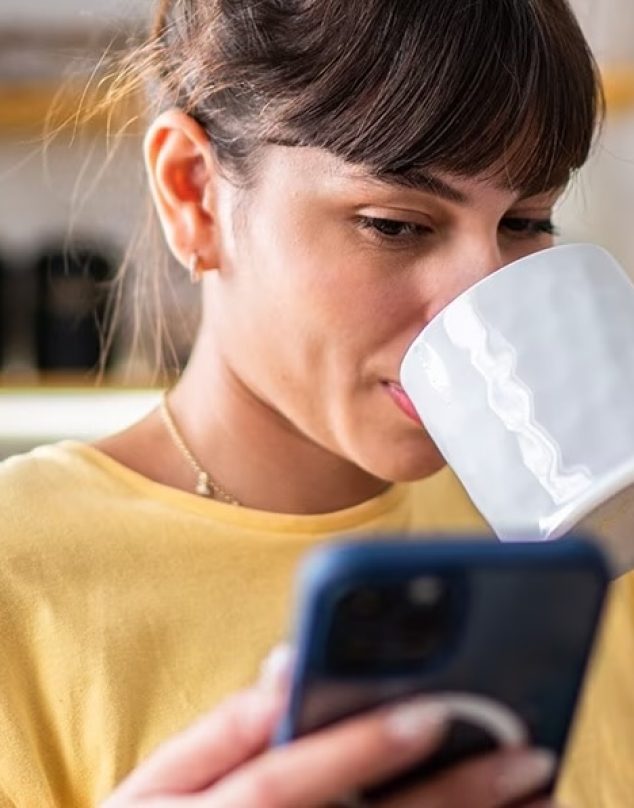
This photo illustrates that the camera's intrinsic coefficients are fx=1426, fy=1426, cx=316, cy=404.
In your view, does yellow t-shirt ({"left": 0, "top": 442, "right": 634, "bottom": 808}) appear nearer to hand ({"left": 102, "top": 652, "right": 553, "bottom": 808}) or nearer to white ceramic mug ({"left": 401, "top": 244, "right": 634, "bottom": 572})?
white ceramic mug ({"left": 401, "top": 244, "right": 634, "bottom": 572})

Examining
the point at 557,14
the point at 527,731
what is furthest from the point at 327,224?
the point at 527,731

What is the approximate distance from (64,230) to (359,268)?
166 cm

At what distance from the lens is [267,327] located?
33.9 inches

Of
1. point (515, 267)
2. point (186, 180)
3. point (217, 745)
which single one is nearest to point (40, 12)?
point (186, 180)

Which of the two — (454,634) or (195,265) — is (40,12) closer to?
(195,265)

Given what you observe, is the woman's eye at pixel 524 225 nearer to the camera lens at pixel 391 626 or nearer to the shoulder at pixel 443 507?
the shoulder at pixel 443 507

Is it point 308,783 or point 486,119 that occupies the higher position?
point 486,119

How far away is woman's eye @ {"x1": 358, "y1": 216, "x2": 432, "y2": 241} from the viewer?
2.63ft

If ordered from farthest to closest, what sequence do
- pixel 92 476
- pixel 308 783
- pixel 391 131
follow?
pixel 92 476 < pixel 391 131 < pixel 308 783

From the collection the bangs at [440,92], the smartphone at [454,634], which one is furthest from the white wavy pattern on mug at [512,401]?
the smartphone at [454,634]

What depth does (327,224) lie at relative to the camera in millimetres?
809

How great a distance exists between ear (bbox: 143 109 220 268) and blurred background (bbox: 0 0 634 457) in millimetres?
522

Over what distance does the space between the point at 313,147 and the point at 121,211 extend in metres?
0.54

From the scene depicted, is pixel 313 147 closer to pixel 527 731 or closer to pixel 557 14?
pixel 557 14
